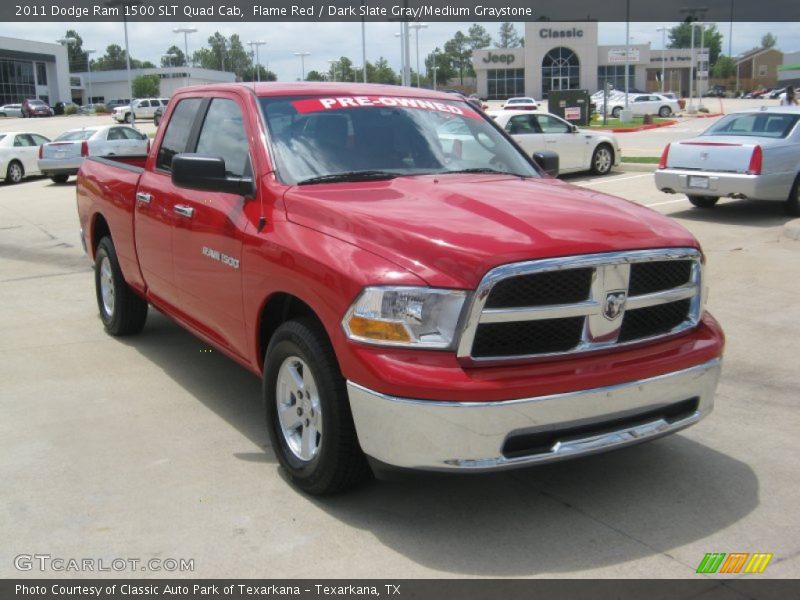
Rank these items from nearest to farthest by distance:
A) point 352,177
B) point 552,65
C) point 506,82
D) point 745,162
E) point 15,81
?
point 352,177 → point 745,162 → point 552,65 → point 15,81 → point 506,82

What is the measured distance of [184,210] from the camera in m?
5.20

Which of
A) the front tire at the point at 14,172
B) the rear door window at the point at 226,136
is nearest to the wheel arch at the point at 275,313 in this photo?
the rear door window at the point at 226,136

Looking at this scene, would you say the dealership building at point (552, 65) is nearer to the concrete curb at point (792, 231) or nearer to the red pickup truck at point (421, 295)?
the concrete curb at point (792, 231)

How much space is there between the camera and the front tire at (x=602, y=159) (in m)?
18.9

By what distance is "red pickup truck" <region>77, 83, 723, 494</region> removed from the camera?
11.3ft

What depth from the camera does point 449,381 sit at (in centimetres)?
338

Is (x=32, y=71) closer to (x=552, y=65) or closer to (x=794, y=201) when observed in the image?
(x=552, y=65)

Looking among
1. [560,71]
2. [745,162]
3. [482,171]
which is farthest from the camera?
[560,71]

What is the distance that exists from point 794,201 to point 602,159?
23.2 feet

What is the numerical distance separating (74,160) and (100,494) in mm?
20864

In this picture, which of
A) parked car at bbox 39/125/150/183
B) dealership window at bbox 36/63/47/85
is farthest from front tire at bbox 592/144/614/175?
dealership window at bbox 36/63/47/85

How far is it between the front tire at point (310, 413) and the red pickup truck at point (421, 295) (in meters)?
0.01

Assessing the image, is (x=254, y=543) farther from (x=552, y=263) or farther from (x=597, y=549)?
(x=552, y=263)
